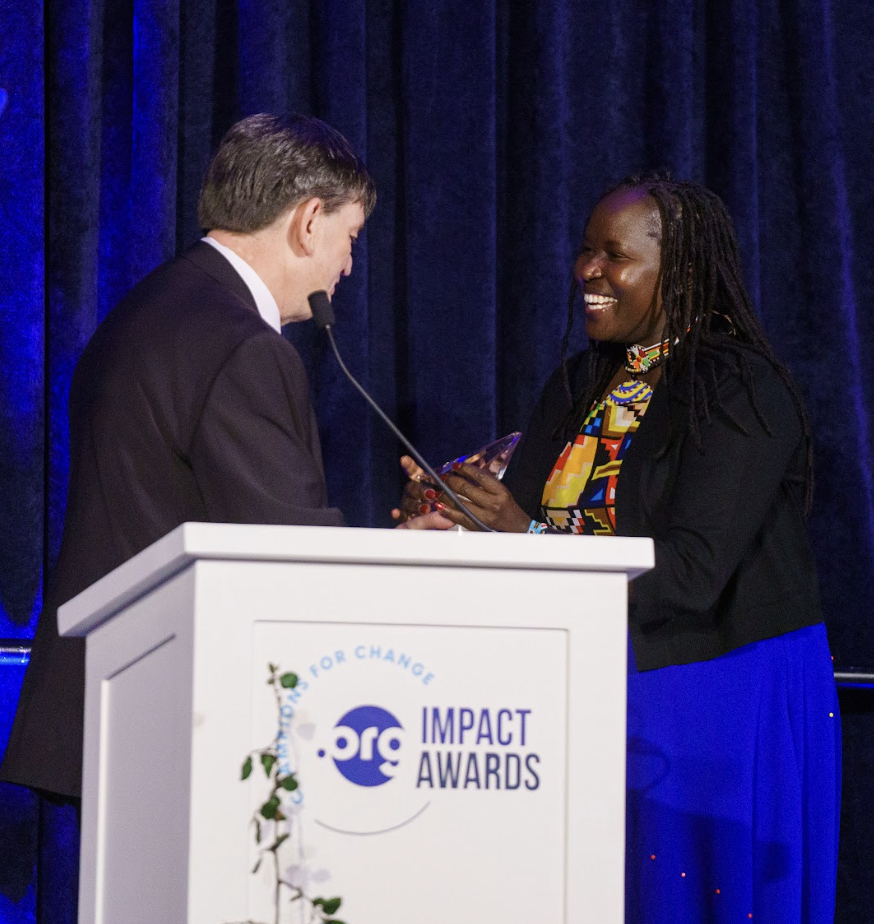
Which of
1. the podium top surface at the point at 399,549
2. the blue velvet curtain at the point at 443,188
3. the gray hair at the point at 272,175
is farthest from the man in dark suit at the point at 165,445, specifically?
the blue velvet curtain at the point at 443,188

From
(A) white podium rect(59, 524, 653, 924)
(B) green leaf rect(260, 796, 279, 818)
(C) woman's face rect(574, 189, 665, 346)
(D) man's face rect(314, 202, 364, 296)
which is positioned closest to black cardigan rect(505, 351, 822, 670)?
(C) woman's face rect(574, 189, 665, 346)

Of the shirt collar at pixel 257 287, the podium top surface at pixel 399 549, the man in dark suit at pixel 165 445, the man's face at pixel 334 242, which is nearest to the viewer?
the podium top surface at pixel 399 549

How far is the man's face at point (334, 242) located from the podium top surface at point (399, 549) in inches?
35.7

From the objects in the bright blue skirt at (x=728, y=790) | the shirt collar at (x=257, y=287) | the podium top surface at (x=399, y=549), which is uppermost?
the shirt collar at (x=257, y=287)

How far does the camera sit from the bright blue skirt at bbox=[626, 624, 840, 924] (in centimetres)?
222

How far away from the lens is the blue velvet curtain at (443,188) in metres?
2.77

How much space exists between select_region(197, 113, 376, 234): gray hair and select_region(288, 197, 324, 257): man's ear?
1 cm

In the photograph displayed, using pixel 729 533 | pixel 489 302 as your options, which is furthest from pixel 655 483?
pixel 489 302

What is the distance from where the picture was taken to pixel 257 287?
199cm

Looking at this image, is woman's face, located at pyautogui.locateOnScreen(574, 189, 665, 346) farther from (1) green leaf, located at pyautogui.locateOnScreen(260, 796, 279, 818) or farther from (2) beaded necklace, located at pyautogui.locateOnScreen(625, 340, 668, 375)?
(1) green leaf, located at pyautogui.locateOnScreen(260, 796, 279, 818)

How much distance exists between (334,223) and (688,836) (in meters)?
1.08

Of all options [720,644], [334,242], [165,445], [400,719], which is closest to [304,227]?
[334,242]

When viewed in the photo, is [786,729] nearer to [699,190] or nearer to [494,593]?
[699,190]

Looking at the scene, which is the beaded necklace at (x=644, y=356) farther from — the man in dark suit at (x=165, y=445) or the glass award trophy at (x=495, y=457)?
the man in dark suit at (x=165, y=445)
